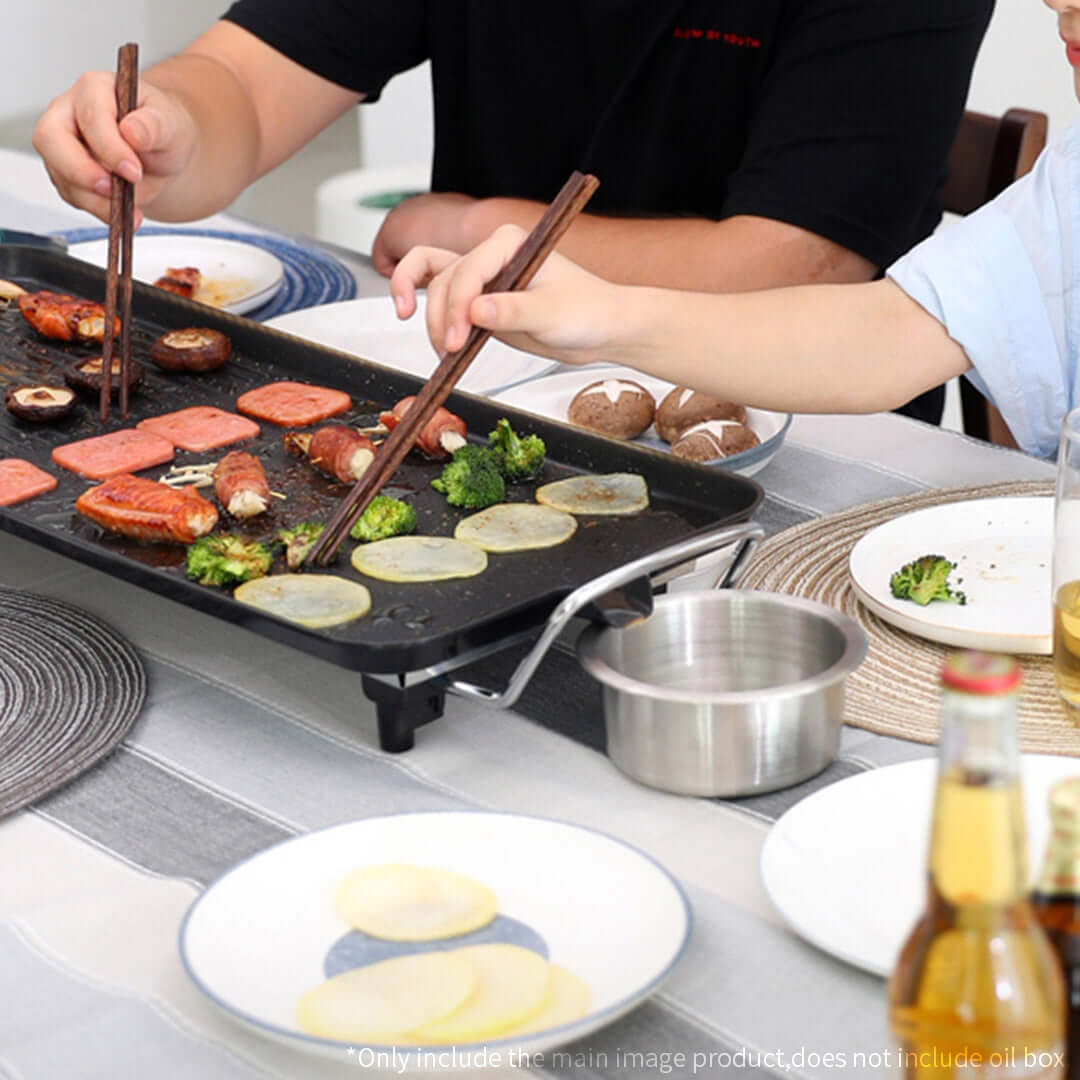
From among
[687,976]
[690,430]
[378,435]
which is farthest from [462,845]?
[690,430]

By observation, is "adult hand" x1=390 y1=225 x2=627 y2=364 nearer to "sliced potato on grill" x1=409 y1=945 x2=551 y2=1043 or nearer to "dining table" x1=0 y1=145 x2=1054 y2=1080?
"dining table" x1=0 y1=145 x2=1054 y2=1080

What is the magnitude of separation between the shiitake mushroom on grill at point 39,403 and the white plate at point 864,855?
3.29 feet

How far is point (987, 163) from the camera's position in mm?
2594

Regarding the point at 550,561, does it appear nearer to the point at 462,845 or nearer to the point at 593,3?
the point at 462,845

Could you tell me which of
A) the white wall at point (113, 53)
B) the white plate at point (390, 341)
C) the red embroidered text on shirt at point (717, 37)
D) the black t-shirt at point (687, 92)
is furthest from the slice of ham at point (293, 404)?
the white wall at point (113, 53)

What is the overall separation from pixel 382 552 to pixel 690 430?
518 mm

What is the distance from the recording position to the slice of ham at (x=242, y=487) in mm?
1448

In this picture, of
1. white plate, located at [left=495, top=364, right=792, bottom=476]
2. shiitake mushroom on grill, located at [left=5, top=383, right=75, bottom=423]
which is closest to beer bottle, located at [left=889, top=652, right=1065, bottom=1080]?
white plate, located at [left=495, top=364, right=792, bottom=476]

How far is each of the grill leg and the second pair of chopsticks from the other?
2.25ft

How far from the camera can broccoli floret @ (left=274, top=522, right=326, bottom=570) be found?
1.34 meters

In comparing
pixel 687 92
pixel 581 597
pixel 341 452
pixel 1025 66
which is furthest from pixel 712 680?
pixel 1025 66

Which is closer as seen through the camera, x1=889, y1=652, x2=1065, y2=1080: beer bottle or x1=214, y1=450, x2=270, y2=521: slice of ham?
x1=889, y1=652, x2=1065, y2=1080: beer bottle

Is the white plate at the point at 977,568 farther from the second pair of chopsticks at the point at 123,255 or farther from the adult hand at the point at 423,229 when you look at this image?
the adult hand at the point at 423,229

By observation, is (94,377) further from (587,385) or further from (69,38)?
(69,38)
